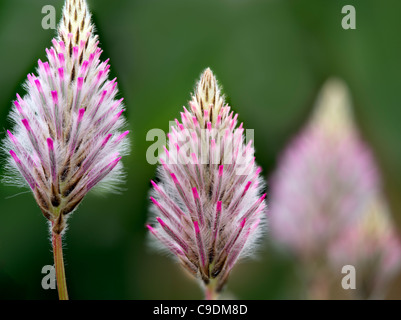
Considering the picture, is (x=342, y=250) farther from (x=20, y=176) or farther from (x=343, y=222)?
(x=20, y=176)

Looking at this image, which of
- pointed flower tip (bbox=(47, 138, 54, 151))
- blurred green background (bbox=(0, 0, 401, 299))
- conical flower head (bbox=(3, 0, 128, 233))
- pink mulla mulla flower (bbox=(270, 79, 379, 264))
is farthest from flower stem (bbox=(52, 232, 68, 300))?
pink mulla mulla flower (bbox=(270, 79, 379, 264))

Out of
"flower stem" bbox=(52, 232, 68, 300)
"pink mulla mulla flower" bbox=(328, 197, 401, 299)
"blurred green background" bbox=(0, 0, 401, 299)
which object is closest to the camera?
"flower stem" bbox=(52, 232, 68, 300)

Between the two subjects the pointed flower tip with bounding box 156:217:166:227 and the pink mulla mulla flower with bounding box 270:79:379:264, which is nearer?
the pointed flower tip with bounding box 156:217:166:227

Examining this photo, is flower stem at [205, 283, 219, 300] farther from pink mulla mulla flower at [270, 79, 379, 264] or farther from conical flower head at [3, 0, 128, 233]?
pink mulla mulla flower at [270, 79, 379, 264]

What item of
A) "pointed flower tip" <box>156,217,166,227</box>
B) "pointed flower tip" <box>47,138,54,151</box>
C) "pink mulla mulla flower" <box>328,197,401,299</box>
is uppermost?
"pointed flower tip" <box>47,138,54,151</box>

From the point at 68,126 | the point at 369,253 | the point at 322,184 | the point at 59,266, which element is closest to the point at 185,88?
the point at 322,184

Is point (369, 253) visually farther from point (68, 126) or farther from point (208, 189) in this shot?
point (68, 126)
